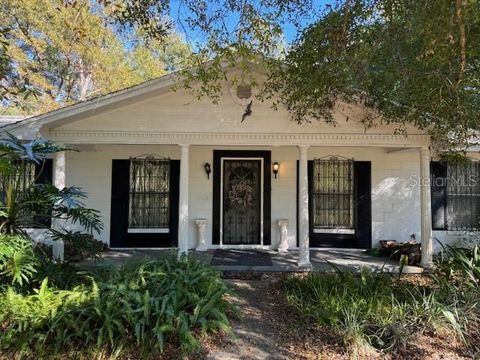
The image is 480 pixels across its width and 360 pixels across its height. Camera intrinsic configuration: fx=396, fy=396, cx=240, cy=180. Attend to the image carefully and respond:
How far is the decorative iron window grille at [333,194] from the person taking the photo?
31.5ft

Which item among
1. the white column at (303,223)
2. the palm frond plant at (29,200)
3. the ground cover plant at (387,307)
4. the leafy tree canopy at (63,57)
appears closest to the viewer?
the ground cover plant at (387,307)

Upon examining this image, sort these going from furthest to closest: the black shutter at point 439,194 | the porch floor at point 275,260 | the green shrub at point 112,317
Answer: the black shutter at point 439,194 < the porch floor at point 275,260 < the green shrub at point 112,317

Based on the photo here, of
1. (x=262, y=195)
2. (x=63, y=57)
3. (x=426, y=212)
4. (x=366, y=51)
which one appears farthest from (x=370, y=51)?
(x=63, y=57)

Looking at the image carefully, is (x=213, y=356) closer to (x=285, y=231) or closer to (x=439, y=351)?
(x=439, y=351)

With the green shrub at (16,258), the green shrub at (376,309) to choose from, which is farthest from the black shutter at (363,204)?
the green shrub at (16,258)

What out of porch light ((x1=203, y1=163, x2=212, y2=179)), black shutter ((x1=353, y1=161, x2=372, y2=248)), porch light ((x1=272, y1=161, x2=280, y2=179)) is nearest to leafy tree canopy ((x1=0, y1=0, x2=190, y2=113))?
porch light ((x1=203, y1=163, x2=212, y2=179))

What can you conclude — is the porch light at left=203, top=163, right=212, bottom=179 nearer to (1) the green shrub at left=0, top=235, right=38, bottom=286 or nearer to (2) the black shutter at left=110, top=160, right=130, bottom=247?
(2) the black shutter at left=110, top=160, right=130, bottom=247

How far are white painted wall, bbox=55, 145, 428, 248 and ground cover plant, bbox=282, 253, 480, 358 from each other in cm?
357

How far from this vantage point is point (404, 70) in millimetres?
4914

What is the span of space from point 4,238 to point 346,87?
15.6 ft

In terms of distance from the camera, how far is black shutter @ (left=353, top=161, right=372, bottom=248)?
9.49 meters

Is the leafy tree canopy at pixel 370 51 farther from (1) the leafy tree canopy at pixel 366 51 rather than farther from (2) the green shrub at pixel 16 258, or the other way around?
(2) the green shrub at pixel 16 258

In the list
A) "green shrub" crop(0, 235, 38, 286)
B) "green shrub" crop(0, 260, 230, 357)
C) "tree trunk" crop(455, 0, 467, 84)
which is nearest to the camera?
"tree trunk" crop(455, 0, 467, 84)

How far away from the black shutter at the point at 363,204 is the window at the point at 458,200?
4.97 ft
